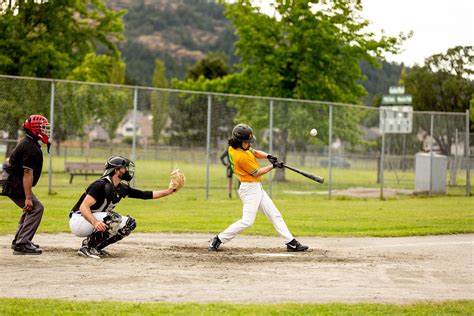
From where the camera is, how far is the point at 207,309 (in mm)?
7809

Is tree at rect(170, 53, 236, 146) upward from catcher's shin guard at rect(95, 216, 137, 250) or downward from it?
upward

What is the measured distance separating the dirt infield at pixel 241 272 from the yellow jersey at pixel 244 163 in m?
1.22

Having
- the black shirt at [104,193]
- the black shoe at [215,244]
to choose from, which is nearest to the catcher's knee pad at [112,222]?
the black shirt at [104,193]

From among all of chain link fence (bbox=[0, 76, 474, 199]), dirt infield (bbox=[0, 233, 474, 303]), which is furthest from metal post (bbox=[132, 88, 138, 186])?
dirt infield (bbox=[0, 233, 474, 303])

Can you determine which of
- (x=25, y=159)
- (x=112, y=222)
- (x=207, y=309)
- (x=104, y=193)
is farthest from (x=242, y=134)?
(x=207, y=309)

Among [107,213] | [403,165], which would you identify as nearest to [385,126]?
[403,165]

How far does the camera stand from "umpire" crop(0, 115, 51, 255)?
461 inches

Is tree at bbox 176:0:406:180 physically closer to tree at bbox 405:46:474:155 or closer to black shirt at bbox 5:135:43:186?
tree at bbox 405:46:474:155

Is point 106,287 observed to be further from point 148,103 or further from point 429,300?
point 148,103

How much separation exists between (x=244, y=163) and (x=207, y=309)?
17.1 feet

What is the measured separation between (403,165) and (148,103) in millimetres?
11799

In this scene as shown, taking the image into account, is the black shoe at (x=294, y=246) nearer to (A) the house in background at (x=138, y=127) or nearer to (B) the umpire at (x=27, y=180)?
(B) the umpire at (x=27, y=180)

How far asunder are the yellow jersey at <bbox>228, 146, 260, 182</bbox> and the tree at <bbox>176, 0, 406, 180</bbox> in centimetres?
2788

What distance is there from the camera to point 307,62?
41156 millimetres
